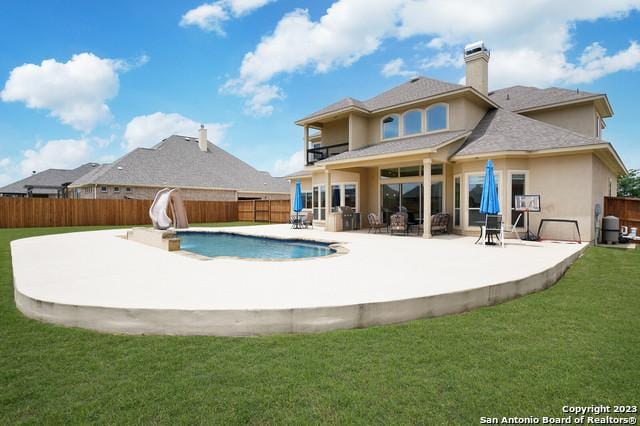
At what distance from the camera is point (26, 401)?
2439 mm

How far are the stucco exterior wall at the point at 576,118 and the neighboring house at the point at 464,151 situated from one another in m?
0.04

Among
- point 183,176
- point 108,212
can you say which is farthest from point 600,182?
point 183,176

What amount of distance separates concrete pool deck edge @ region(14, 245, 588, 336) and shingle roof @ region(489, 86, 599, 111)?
1704 cm

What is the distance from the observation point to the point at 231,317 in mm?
3672

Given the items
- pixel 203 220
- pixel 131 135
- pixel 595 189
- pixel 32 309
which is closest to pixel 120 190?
pixel 203 220

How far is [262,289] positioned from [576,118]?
18.0m

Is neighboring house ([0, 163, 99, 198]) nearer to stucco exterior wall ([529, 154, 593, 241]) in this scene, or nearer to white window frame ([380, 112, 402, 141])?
white window frame ([380, 112, 402, 141])

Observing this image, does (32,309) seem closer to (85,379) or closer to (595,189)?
(85,379)

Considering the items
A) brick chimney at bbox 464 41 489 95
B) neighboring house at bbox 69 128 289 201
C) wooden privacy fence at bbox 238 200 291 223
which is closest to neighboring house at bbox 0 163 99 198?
neighboring house at bbox 69 128 289 201

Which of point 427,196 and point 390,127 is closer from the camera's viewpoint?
point 427,196

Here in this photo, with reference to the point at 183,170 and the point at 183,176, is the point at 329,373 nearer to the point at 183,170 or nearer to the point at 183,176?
the point at 183,176

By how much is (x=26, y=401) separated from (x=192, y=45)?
15050mm

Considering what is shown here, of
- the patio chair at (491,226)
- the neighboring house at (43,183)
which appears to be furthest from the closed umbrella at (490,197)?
the neighboring house at (43,183)

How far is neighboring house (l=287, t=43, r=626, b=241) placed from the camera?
11.9 metres
